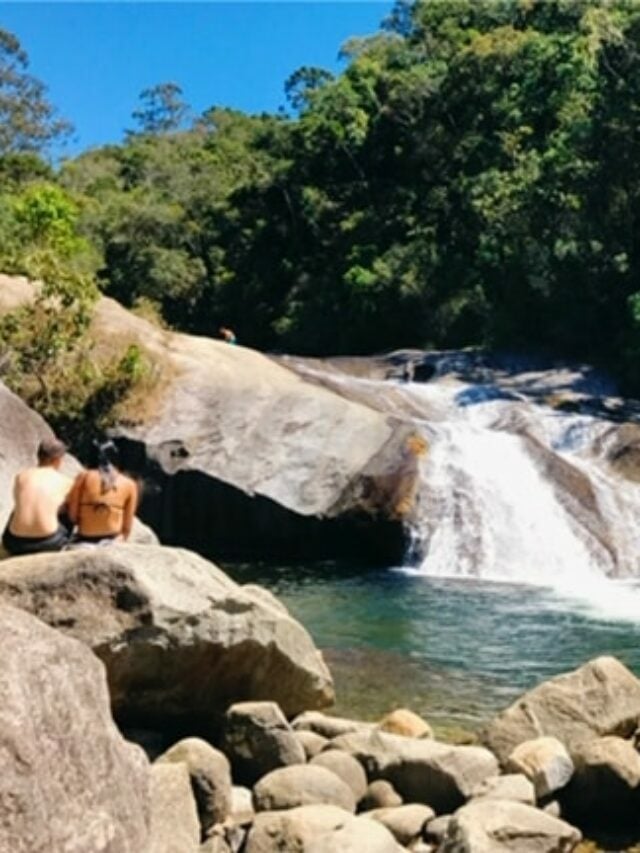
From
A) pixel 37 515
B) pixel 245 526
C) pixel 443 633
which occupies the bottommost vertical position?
pixel 443 633

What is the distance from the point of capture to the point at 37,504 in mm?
9805

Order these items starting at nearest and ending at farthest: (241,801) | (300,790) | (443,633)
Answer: (300,790) < (241,801) < (443,633)

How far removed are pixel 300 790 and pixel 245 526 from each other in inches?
578

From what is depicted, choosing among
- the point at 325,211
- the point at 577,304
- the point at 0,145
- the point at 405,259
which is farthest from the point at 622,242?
the point at 0,145

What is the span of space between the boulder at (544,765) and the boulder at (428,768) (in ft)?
0.67

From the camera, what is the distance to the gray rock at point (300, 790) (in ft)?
27.2

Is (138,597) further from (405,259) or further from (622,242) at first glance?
(405,259)

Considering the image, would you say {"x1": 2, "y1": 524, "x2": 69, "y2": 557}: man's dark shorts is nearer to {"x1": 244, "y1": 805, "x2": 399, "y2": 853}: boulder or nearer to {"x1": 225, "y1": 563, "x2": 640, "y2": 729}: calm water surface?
{"x1": 244, "y1": 805, "x2": 399, "y2": 853}: boulder

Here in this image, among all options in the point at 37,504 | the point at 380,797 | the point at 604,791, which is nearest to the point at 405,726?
the point at 380,797

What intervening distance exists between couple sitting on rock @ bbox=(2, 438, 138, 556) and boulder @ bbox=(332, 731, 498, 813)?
2.72 m

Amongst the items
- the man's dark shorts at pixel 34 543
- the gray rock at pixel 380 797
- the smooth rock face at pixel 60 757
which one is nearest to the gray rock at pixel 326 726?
the gray rock at pixel 380 797

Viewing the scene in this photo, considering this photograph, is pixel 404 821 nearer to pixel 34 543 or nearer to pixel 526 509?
pixel 34 543

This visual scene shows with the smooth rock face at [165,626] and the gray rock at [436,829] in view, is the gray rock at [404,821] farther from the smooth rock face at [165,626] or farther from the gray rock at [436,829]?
the smooth rock face at [165,626]

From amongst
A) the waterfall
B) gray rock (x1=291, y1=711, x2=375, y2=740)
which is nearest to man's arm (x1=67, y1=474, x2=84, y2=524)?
gray rock (x1=291, y1=711, x2=375, y2=740)
